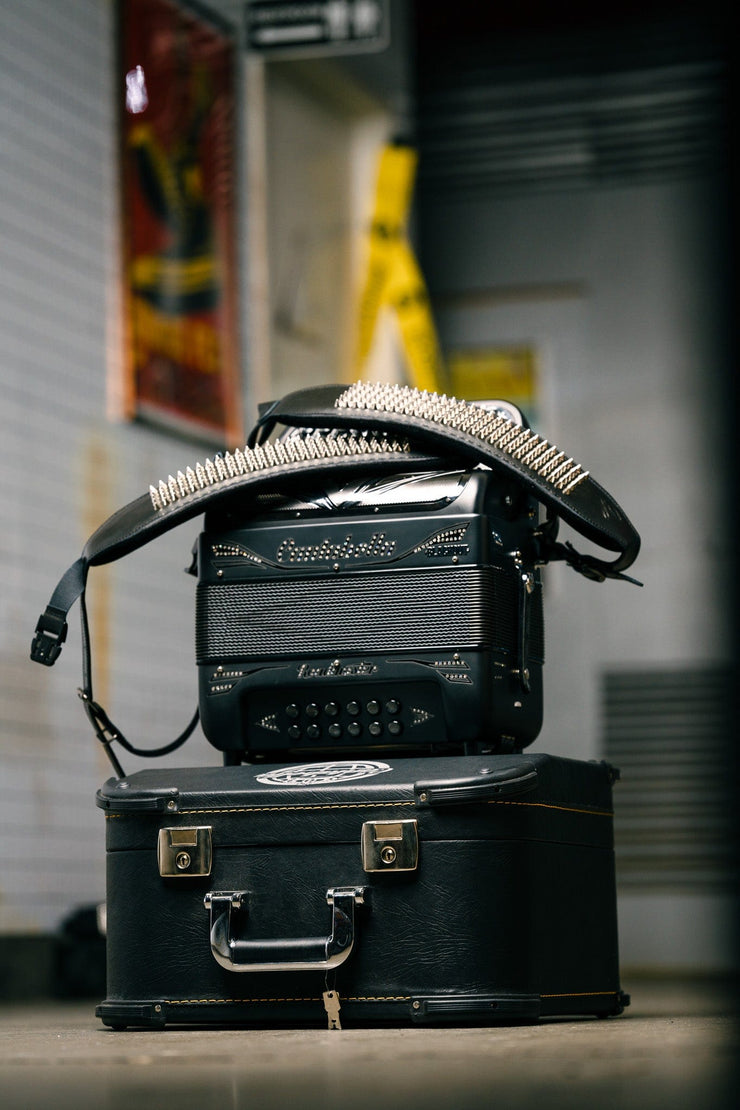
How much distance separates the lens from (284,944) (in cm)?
261

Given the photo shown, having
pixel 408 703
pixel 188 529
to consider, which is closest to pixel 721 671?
pixel 188 529

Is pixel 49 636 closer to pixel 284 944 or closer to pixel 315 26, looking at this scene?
pixel 284 944

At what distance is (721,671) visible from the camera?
23.8ft

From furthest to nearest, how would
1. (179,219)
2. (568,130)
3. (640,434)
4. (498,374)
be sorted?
(498,374) < (568,130) < (640,434) < (179,219)

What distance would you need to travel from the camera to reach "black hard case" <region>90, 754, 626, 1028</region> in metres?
2.56

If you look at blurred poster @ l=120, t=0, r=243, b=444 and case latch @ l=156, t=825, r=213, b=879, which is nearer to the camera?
case latch @ l=156, t=825, r=213, b=879

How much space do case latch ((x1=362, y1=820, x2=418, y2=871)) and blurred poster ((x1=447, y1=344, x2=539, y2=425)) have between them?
17.2ft

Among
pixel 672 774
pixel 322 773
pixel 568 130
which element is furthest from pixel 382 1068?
pixel 568 130

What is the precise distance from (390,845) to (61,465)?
9.19 ft

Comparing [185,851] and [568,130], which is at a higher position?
[568,130]

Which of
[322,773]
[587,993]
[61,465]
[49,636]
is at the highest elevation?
[61,465]

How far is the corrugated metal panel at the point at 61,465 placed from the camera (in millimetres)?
4859

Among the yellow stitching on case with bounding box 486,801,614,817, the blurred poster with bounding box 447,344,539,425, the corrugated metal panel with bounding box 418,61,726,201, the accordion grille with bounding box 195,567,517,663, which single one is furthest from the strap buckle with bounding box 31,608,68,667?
the corrugated metal panel with bounding box 418,61,726,201

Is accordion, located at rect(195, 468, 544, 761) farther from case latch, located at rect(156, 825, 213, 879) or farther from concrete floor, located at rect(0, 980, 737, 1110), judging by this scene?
concrete floor, located at rect(0, 980, 737, 1110)
